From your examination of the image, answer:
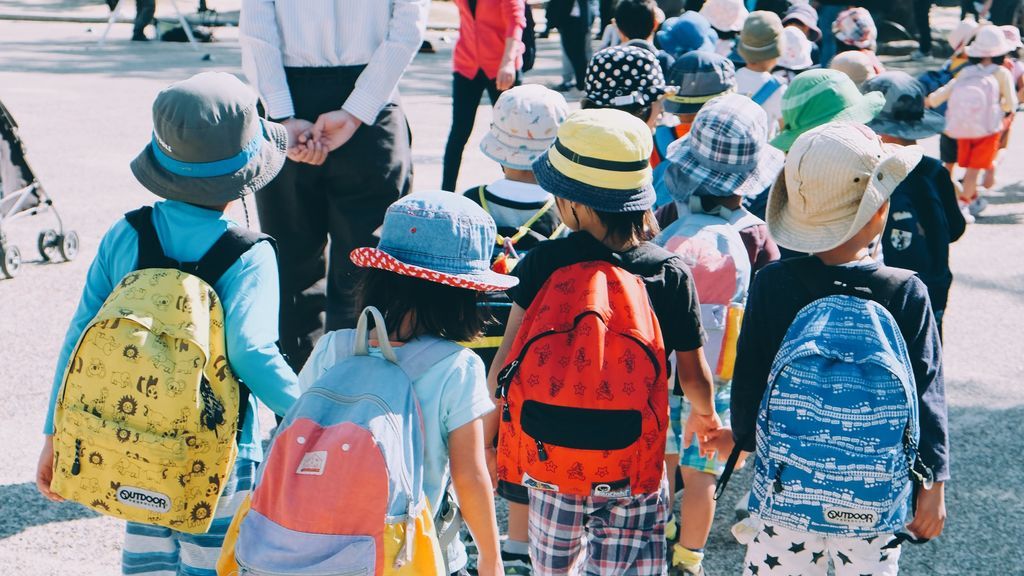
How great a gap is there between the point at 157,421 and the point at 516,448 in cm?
90

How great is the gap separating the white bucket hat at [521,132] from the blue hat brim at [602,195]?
2.45ft

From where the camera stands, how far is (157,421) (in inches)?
101

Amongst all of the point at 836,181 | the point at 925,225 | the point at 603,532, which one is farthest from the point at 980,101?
the point at 603,532

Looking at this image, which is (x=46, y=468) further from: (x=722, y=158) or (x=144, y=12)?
(x=144, y=12)

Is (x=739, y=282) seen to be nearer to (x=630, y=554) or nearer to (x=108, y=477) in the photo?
(x=630, y=554)

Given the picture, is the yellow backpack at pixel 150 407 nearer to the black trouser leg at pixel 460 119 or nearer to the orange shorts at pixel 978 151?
Result: the black trouser leg at pixel 460 119

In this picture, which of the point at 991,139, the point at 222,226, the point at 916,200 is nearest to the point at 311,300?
the point at 222,226

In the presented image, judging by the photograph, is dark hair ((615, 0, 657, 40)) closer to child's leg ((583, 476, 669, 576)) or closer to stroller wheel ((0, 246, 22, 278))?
stroller wheel ((0, 246, 22, 278))

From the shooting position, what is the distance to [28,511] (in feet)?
13.4

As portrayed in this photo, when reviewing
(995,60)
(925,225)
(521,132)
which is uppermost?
(521,132)

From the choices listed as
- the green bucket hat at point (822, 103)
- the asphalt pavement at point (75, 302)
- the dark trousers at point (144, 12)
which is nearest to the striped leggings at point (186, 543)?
the asphalt pavement at point (75, 302)

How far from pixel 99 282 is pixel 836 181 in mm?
1807

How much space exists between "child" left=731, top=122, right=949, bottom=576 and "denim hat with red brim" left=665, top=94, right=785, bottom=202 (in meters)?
0.68

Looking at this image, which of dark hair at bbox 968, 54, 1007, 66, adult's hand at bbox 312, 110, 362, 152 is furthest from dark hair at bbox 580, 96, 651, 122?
dark hair at bbox 968, 54, 1007, 66
